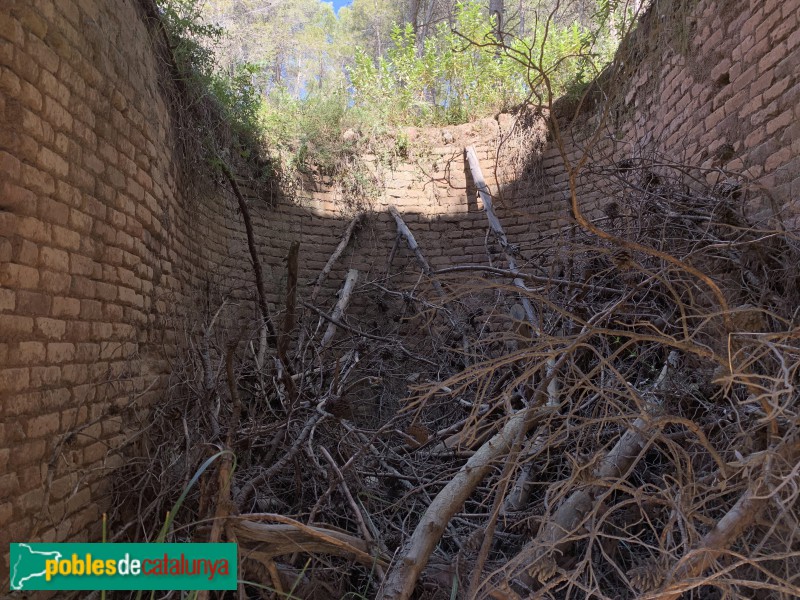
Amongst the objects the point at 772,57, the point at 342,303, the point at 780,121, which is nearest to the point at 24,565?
the point at 342,303

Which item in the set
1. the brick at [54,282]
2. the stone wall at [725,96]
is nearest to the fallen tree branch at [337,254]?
the stone wall at [725,96]

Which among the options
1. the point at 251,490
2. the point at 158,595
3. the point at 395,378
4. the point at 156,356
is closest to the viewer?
the point at 158,595

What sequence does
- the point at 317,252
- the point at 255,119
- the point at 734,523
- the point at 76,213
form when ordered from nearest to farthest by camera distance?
the point at 734,523 < the point at 76,213 < the point at 255,119 < the point at 317,252

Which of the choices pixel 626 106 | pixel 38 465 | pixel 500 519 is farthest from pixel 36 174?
pixel 626 106

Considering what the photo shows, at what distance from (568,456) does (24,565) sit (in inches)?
82.6

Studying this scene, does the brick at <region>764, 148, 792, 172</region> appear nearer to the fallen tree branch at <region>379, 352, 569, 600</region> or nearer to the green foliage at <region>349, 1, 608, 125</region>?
the fallen tree branch at <region>379, 352, 569, 600</region>

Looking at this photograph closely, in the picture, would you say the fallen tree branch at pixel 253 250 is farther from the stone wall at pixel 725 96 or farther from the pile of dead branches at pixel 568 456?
the stone wall at pixel 725 96

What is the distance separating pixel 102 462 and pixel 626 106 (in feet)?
16.8

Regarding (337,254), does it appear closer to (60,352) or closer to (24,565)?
(60,352)

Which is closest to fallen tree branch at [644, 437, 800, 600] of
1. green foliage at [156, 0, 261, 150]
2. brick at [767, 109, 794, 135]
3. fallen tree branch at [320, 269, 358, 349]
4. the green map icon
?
brick at [767, 109, 794, 135]

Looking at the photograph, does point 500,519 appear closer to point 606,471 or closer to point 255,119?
point 606,471

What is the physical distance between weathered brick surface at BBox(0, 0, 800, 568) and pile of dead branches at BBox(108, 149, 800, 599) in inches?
12.6

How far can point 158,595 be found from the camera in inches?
99.5

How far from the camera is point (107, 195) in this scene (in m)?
3.10
